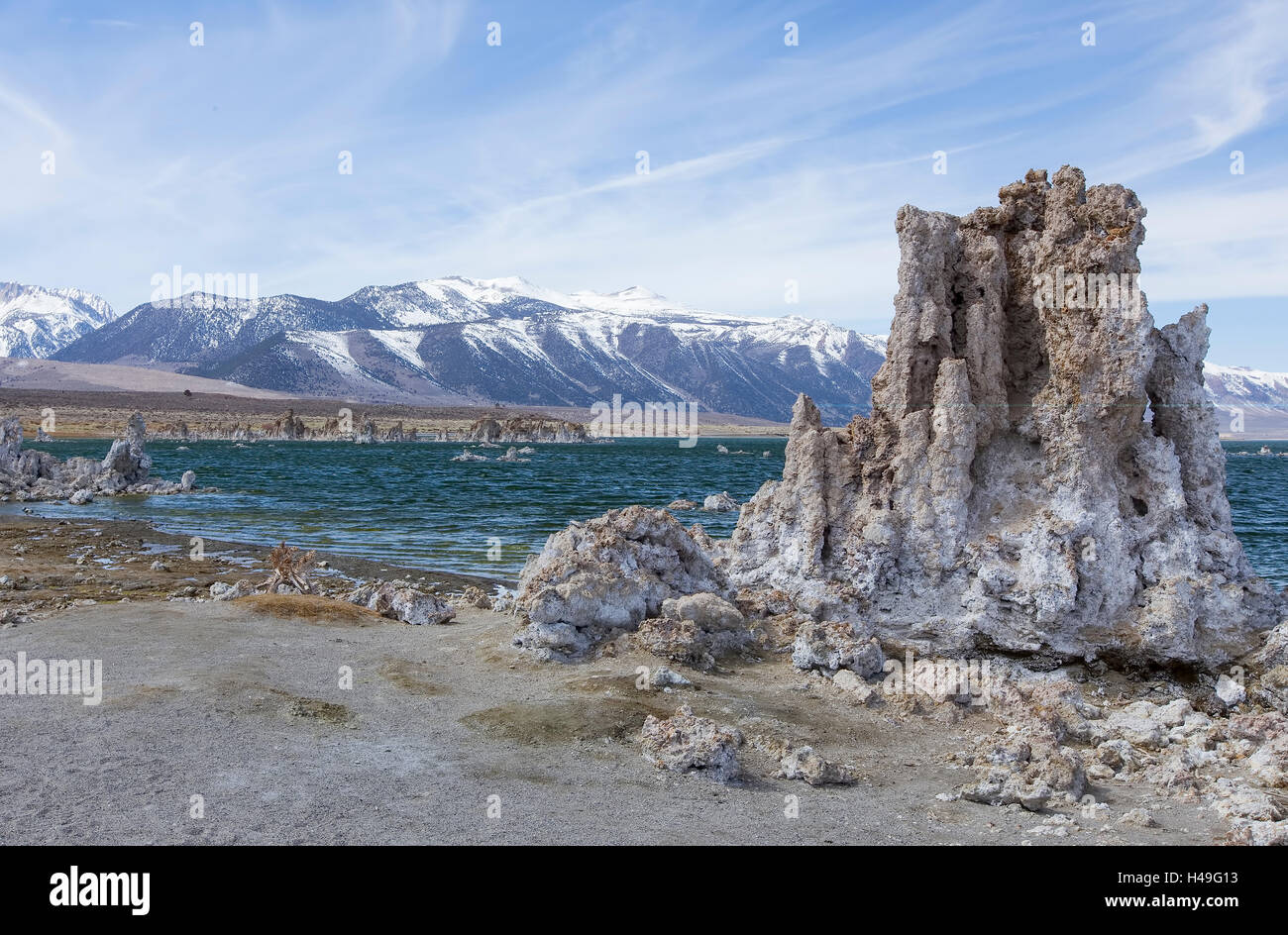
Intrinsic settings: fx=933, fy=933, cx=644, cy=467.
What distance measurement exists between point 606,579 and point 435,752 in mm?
4743

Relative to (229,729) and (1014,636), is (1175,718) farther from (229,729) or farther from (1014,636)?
(229,729)

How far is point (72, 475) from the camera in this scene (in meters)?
50.8

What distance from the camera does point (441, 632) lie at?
51.8 feet

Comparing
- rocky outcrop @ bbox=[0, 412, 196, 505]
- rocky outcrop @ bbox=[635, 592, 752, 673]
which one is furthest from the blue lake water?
rocky outcrop @ bbox=[635, 592, 752, 673]

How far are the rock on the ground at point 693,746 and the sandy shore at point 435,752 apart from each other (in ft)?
0.65

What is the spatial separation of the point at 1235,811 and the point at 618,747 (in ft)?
20.3

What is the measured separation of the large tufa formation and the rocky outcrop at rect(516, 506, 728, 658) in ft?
5.82

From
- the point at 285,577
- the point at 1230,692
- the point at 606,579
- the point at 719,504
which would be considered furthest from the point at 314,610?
the point at 719,504

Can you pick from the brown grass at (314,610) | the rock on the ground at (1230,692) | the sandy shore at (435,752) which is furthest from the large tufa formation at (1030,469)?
the brown grass at (314,610)

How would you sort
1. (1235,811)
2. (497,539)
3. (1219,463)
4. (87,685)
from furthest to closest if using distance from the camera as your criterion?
(497,539) < (1219,463) < (87,685) < (1235,811)

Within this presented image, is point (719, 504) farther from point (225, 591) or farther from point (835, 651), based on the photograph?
point (835, 651)

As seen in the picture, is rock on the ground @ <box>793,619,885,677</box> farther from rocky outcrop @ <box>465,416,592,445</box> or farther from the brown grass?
rocky outcrop @ <box>465,416,592,445</box>

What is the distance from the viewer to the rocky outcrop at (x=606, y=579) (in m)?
13.9
